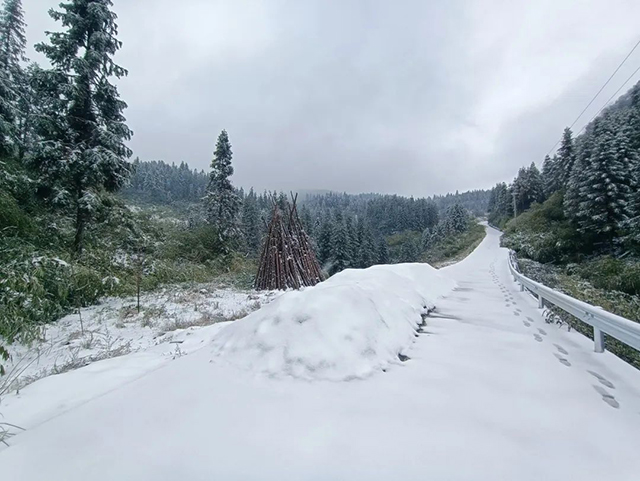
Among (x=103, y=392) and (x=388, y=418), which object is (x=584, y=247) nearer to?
(x=388, y=418)

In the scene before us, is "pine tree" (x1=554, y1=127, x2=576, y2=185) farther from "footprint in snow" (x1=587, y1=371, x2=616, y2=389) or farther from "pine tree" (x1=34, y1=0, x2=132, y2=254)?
"pine tree" (x1=34, y1=0, x2=132, y2=254)

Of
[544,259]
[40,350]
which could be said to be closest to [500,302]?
[40,350]

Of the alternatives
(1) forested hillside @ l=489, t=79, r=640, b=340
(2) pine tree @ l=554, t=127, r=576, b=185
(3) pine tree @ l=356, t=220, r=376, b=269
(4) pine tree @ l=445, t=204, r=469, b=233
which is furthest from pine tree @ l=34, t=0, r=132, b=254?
(4) pine tree @ l=445, t=204, r=469, b=233

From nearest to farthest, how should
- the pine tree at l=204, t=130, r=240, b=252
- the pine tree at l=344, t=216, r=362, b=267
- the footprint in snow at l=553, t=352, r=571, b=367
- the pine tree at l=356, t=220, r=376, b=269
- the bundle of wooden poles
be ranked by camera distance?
the footprint in snow at l=553, t=352, r=571, b=367
the bundle of wooden poles
the pine tree at l=204, t=130, r=240, b=252
the pine tree at l=344, t=216, r=362, b=267
the pine tree at l=356, t=220, r=376, b=269

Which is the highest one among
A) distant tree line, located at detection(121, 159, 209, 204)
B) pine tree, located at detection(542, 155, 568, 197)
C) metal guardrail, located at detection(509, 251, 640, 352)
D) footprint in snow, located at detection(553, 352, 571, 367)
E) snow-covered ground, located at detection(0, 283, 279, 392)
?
distant tree line, located at detection(121, 159, 209, 204)

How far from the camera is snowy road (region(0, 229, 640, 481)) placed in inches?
59.3

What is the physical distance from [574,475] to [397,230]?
3836 inches

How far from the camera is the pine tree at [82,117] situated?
799cm

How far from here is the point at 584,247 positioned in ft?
63.8

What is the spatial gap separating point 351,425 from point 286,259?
10.3m

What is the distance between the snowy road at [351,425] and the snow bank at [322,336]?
167 millimetres

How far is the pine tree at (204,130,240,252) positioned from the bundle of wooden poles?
336 inches

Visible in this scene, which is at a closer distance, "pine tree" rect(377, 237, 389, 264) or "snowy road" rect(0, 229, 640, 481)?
"snowy road" rect(0, 229, 640, 481)

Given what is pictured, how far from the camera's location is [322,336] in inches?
112
